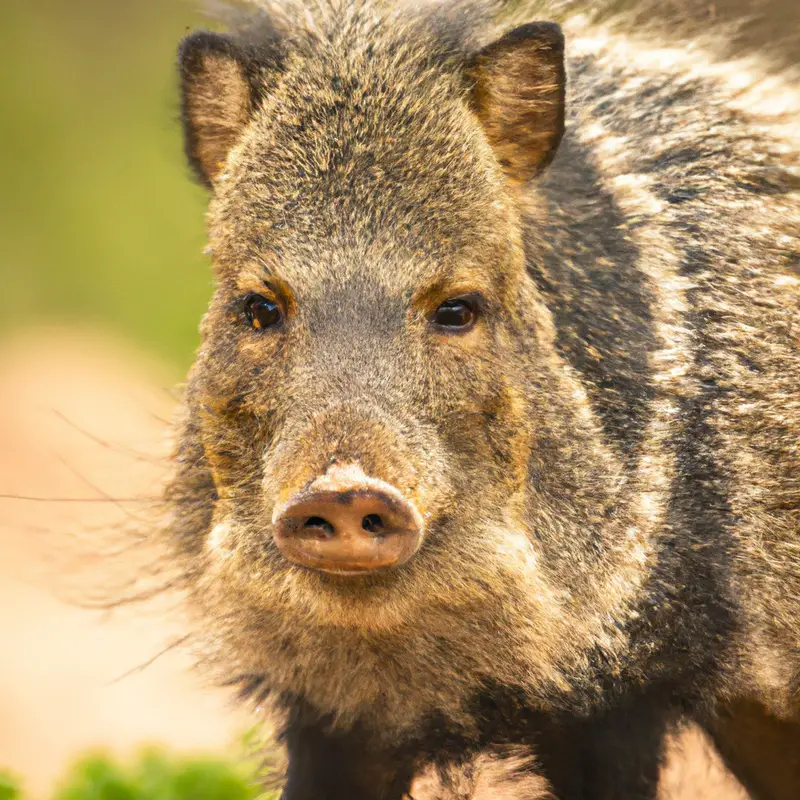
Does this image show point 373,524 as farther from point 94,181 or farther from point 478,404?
point 94,181

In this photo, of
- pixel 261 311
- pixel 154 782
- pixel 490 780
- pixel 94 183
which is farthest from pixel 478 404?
pixel 94 183

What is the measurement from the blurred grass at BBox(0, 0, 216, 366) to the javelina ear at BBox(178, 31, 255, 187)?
26.7ft

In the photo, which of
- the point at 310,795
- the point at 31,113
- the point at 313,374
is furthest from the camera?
the point at 31,113

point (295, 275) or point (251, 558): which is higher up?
point (295, 275)

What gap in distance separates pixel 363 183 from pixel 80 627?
181 inches

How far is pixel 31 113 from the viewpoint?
13.9m

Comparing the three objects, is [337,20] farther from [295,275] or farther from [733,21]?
[733,21]

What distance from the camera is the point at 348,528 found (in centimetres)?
269

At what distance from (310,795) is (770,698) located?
124 cm

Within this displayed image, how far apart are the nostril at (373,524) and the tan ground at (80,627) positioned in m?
1.38

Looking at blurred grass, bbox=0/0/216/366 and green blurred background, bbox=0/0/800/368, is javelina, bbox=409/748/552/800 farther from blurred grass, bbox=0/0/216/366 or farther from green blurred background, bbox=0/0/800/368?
blurred grass, bbox=0/0/216/366

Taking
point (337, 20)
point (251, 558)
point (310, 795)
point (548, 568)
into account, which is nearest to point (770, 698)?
point (548, 568)

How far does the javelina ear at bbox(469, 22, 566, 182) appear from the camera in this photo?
3.27 metres

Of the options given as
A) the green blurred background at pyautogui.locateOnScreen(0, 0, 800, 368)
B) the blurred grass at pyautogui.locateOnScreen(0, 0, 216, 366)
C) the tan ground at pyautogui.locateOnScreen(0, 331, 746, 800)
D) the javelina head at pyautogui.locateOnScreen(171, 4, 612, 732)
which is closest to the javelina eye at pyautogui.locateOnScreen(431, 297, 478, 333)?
the javelina head at pyautogui.locateOnScreen(171, 4, 612, 732)
